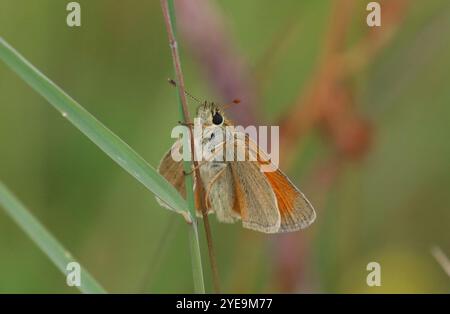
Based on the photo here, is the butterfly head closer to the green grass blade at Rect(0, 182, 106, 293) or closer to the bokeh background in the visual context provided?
the bokeh background

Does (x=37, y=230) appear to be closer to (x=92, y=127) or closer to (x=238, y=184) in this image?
(x=92, y=127)

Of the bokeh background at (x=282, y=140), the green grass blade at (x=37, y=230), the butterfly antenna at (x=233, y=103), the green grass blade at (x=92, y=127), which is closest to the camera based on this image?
the green grass blade at (x=92, y=127)

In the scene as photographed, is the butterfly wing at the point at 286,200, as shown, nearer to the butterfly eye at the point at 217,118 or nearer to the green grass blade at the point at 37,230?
the butterfly eye at the point at 217,118

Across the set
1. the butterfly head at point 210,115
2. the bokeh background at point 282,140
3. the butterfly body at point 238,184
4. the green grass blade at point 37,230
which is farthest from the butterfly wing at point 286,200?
the green grass blade at point 37,230

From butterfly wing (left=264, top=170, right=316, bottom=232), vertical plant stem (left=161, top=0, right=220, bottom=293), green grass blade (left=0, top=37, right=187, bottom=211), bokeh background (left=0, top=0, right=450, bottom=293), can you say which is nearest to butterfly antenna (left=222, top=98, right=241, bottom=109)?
bokeh background (left=0, top=0, right=450, bottom=293)

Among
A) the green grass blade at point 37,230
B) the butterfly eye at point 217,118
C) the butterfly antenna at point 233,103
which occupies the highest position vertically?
the butterfly antenna at point 233,103

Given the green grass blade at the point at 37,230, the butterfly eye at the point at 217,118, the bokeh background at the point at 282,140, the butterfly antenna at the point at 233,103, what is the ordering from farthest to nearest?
the bokeh background at the point at 282,140 → the butterfly antenna at the point at 233,103 → the butterfly eye at the point at 217,118 → the green grass blade at the point at 37,230
